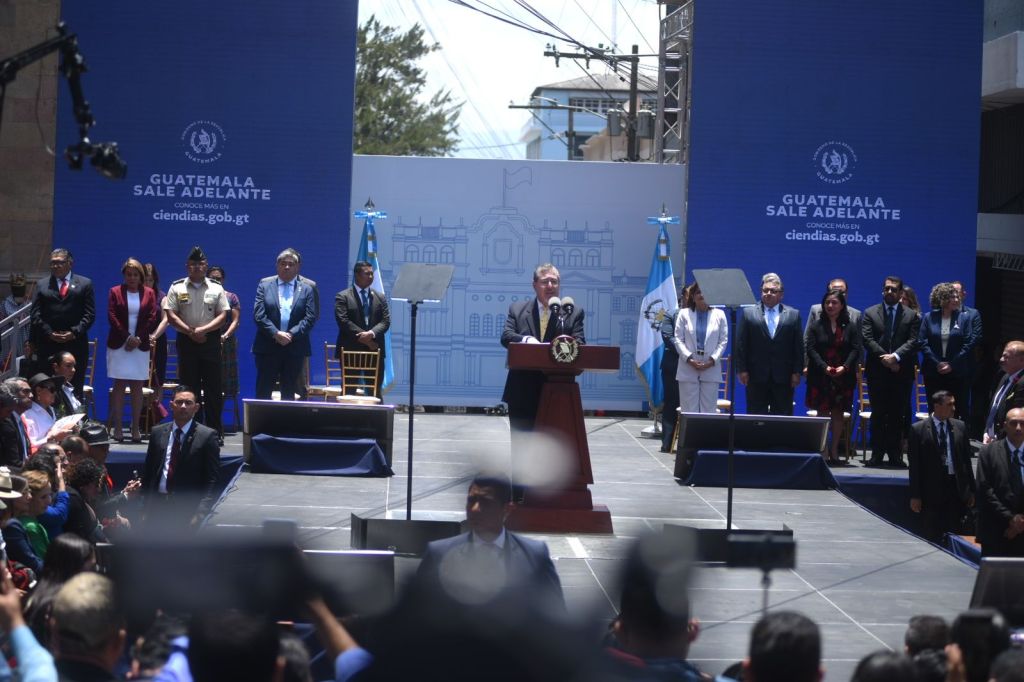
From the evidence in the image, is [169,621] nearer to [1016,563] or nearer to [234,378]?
[1016,563]

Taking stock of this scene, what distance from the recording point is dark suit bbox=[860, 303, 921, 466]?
1253 cm


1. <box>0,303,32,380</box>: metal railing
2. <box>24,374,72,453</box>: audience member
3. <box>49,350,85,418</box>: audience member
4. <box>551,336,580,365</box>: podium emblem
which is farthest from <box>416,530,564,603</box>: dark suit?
<box>0,303,32,380</box>: metal railing

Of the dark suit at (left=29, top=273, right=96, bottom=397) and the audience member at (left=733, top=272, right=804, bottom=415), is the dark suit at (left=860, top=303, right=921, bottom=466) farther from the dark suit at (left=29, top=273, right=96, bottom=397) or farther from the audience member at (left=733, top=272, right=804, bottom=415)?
the dark suit at (left=29, top=273, right=96, bottom=397)

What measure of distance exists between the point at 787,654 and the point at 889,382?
964 cm

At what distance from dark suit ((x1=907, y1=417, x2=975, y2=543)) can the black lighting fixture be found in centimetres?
661

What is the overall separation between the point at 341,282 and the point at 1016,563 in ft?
30.0

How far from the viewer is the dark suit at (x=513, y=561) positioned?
14.5 feet

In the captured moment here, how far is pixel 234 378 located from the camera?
43.6 ft

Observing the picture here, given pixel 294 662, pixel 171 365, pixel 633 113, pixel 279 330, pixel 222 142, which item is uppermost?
pixel 633 113

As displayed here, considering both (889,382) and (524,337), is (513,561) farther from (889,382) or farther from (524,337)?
(889,382)

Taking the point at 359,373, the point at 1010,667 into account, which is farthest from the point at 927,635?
the point at 359,373

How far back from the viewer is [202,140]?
14086mm

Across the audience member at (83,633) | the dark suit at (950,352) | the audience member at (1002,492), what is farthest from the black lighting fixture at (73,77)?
the dark suit at (950,352)

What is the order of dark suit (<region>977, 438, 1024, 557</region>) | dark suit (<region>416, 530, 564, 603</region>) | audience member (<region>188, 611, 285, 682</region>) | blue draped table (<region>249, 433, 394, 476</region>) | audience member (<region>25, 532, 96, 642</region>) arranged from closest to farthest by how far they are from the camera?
audience member (<region>188, 611, 285, 682</region>), dark suit (<region>416, 530, 564, 603</region>), audience member (<region>25, 532, 96, 642</region>), dark suit (<region>977, 438, 1024, 557</region>), blue draped table (<region>249, 433, 394, 476</region>)
